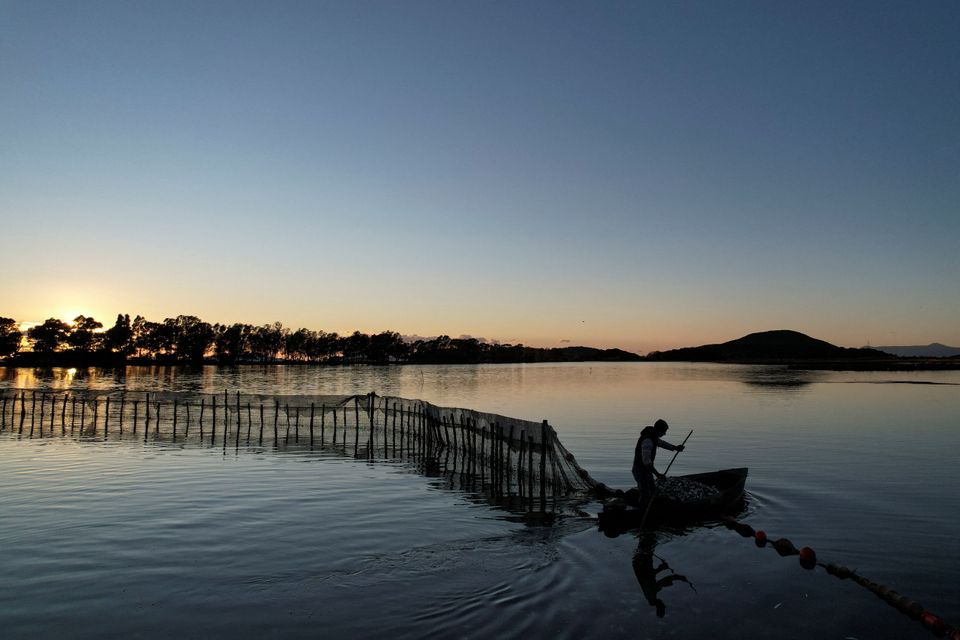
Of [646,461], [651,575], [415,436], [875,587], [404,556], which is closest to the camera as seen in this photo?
[875,587]

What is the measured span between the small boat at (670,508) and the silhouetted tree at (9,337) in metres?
218

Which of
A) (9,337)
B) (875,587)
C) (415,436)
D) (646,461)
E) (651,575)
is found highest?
(9,337)

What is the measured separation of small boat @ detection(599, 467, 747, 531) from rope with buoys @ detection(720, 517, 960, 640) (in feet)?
4.85

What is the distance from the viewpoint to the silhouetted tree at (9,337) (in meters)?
187

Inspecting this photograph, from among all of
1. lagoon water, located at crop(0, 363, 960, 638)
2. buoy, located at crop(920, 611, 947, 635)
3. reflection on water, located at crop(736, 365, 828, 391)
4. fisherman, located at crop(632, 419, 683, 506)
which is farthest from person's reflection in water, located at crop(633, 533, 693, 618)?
reflection on water, located at crop(736, 365, 828, 391)

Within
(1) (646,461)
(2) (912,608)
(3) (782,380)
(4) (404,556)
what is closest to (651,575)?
(1) (646,461)

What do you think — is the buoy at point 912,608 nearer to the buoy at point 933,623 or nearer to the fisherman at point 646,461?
the buoy at point 933,623

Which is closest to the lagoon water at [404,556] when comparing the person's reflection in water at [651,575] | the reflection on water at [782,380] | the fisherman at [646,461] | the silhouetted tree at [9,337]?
the person's reflection in water at [651,575]

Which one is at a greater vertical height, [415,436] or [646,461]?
[646,461]

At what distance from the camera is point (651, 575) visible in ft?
47.2

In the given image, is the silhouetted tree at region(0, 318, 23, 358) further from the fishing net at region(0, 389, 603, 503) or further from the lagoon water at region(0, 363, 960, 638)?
the lagoon water at region(0, 363, 960, 638)

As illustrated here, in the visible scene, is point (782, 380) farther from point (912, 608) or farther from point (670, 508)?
point (912, 608)

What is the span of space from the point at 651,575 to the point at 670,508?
4878 mm

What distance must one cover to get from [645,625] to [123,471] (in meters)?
23.1
